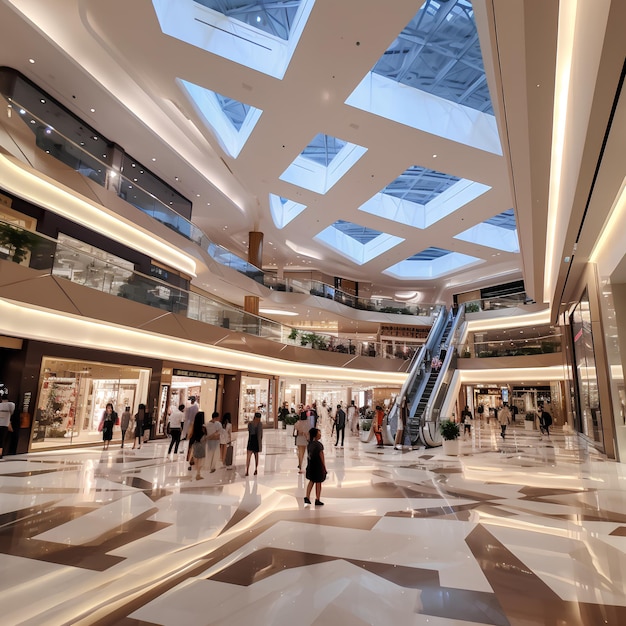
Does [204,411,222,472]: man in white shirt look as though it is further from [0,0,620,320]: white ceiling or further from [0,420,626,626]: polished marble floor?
[0,0,620,320]: white ceiling

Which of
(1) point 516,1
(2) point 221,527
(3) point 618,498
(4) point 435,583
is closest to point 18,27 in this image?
(1) point 516,1

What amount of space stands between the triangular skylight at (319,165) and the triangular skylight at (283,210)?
3.10 metres

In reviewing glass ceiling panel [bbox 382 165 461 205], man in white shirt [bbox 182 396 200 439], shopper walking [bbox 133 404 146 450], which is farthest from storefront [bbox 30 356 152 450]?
glass ceiling panel [bbox 382 165 461 205]

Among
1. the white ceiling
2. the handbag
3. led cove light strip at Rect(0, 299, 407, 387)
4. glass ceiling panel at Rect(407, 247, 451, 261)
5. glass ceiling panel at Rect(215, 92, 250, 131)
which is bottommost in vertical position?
the handbag

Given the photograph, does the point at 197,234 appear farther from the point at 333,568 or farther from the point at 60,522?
the point at 333,568

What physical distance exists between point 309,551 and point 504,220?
21646 mm

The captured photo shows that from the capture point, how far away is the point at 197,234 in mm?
16703

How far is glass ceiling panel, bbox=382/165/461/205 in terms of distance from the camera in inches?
711

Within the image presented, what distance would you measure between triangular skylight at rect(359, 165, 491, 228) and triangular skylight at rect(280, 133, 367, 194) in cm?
244

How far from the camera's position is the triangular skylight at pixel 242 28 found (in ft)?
32.1

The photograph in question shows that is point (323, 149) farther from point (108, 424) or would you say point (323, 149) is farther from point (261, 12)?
point (108, 424)

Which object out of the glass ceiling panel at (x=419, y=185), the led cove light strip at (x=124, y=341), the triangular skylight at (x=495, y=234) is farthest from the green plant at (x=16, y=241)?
the triangular skylight at (x=495, y=234)

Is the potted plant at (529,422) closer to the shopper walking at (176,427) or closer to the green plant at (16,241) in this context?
the shopper walking at (176,427)

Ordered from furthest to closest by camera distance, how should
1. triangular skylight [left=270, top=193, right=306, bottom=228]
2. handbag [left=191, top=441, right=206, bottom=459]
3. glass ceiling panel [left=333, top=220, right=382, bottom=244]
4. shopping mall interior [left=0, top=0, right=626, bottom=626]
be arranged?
1. glass ceiling panel [left=333, top=220, right=382, bottom=244]
2. triangular skylight [left=270, top=193, right=306, bottom=228]
3. handbag [left=191, top=441, right=206, bottom=459]
4. shopping mall interior [left=0, top=0, right=626, bottom=626]
